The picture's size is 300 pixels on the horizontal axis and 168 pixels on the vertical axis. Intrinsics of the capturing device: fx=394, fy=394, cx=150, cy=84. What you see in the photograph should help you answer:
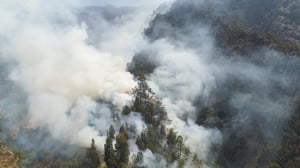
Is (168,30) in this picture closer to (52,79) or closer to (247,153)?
(52,79)

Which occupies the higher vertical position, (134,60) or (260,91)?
(134,60)

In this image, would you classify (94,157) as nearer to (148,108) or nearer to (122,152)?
(122,152)

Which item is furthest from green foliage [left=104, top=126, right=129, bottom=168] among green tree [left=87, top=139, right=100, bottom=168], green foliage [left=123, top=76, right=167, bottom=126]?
green foliage [left=123, top=76, right=167, bottom=126]

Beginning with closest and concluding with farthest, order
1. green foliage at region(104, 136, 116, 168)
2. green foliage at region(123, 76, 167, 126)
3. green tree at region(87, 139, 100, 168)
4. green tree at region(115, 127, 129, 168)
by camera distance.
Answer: green tree at region(115, 127, 129, 168) < green foliage at region(104, 136, 116, 168) < green tree at region(87, 139, 100, 168) < green foliage at region(123, 76, 167, 126)

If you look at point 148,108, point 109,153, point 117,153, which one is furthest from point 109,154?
point 148,108

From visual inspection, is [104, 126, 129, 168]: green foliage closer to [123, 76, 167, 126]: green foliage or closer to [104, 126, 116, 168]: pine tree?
[104, 126, 116, 168]: pine tree

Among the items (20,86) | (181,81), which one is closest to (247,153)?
(181,81)

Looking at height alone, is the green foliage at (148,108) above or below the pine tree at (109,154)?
above

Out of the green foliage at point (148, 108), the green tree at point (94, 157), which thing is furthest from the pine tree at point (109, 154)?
the green foliage at point (148, 108)

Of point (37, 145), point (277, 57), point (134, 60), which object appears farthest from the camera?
point (134, 60)

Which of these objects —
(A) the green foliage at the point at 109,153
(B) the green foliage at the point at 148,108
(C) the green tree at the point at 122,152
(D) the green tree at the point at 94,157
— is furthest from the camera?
(B) the green foliage at the point at 148,108

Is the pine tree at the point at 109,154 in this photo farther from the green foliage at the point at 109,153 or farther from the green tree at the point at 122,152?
the green tree at the point at 122,152
